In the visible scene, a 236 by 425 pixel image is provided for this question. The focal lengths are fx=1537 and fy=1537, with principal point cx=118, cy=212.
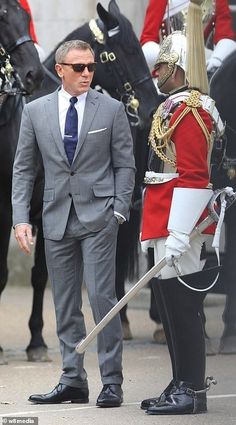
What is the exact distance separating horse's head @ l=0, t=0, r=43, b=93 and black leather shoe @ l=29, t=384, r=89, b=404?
231cm

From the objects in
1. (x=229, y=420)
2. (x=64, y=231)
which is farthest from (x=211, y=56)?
(x=229, y=420)

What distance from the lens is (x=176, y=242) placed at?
7.50 meters

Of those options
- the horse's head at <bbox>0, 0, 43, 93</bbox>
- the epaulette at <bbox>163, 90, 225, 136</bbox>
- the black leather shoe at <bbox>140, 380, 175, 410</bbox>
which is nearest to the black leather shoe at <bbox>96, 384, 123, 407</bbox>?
the black leather shoe at <bbox>140, 380, 175, 410</bbox>

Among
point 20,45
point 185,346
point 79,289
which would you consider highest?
point 20,45

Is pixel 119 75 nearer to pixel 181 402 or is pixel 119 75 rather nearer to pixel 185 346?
pixel 185 346

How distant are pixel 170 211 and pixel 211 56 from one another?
3479 mm

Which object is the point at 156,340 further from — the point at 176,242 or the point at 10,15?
the point at 176,242

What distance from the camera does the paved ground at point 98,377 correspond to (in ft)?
25.2

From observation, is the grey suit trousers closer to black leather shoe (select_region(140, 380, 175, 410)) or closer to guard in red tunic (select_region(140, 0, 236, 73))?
black leather shoe (select_region(140, 380, 175, 410))

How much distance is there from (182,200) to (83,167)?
2.27 ft

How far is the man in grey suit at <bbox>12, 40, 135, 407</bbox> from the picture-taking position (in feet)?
26.3

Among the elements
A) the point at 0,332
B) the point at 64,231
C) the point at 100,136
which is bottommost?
the point at 0,332

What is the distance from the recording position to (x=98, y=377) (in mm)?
9234

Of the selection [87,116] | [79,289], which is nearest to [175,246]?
[79,289]
